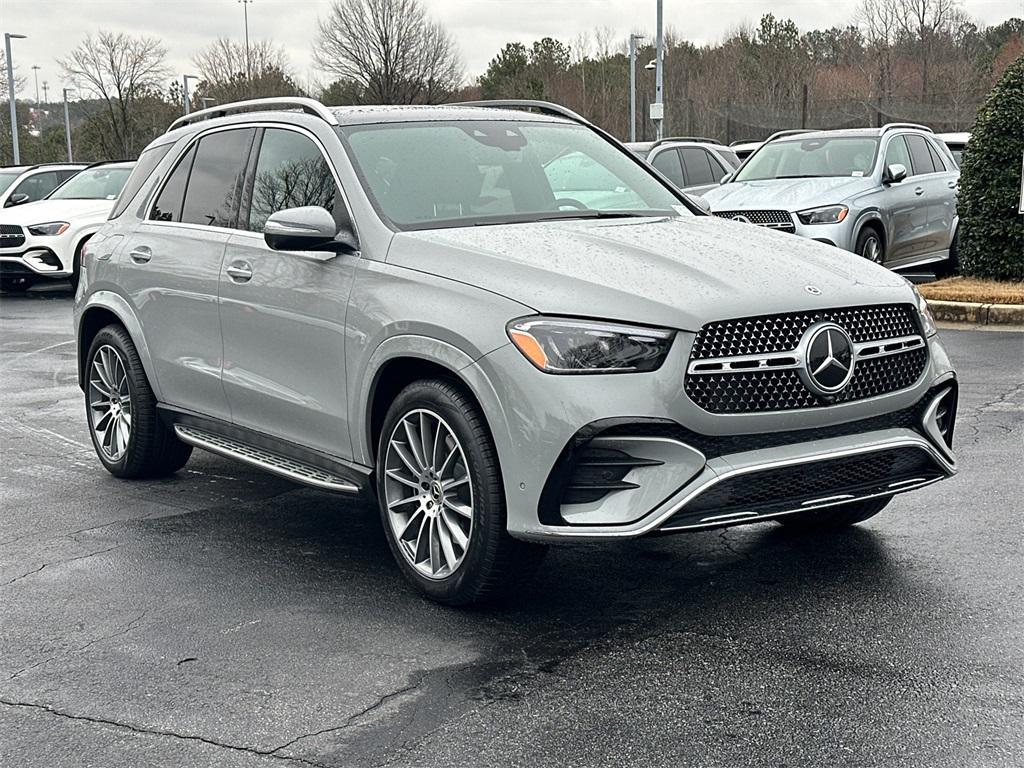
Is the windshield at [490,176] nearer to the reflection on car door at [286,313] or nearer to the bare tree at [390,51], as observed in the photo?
the reflection on car door at [286,313]

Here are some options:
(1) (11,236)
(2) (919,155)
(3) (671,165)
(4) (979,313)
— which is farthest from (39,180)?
(4) (979,313)

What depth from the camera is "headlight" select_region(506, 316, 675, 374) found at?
4.26 m

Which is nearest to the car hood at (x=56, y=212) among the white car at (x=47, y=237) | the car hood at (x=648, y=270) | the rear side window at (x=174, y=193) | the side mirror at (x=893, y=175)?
the white car at (x=47, y=237)

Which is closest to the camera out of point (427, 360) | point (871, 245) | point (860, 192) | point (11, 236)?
point (427, 360)

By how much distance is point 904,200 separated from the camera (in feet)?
47.5

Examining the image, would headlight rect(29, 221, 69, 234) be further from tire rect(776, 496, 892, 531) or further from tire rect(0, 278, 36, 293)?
tire rect(776, 496, 892, 531)

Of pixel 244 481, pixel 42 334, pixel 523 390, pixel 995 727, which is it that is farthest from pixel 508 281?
pixel 42 334

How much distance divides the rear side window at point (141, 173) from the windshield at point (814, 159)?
914 cm

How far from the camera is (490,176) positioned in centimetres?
564

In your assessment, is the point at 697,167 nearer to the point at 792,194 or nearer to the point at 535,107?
the point at 792,194

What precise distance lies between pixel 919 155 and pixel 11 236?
11.7 m

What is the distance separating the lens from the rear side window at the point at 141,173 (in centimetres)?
700

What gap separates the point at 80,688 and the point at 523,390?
1.65 meters

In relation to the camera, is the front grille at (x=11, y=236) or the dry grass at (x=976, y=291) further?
the front grille at (x=11, y=236)
